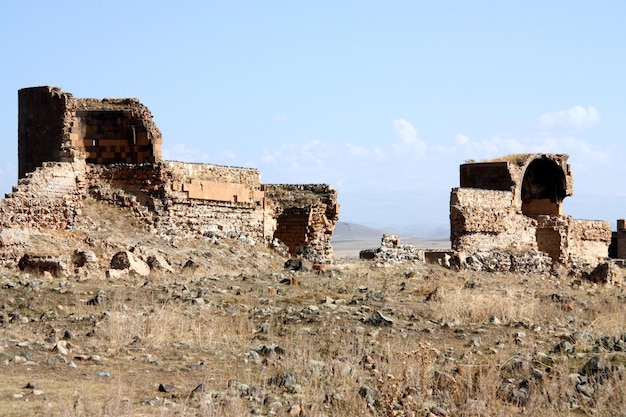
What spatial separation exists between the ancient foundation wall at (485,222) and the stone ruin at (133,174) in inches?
217

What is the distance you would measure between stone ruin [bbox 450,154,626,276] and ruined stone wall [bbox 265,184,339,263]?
4725mm

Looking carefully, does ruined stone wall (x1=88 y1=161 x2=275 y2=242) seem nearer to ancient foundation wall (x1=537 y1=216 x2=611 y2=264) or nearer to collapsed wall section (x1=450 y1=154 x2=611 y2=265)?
collapsed wall section (x1=450 y1=154 x2=611 y2=265)

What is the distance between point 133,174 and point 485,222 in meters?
11.3

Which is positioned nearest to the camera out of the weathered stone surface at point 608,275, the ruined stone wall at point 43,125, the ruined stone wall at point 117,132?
the ruined stone wall at point 43,125

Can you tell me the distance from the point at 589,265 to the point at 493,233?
535 cm

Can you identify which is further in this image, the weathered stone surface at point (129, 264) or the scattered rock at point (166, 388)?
the weathered stone surface at point (129, 264)

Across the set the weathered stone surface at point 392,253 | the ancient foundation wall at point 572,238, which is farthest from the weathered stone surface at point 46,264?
the ancient foundation wall at point 572,238

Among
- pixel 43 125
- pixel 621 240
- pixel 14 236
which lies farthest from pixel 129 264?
pixel 621 240

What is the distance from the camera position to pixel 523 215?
3194cm

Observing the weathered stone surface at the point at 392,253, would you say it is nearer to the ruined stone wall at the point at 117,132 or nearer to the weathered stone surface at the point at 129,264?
the ruined stone wall at the point at 117,132

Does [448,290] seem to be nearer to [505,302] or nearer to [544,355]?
[505,302]

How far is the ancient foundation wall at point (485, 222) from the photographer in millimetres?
27422

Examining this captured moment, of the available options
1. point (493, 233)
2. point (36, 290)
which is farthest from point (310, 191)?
point (36, 290)

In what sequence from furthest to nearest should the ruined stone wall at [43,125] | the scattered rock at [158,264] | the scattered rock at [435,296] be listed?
the ruined stone wall at [43,125] → the scattered rock at [158,264] → the scattered rock at [435,296]
